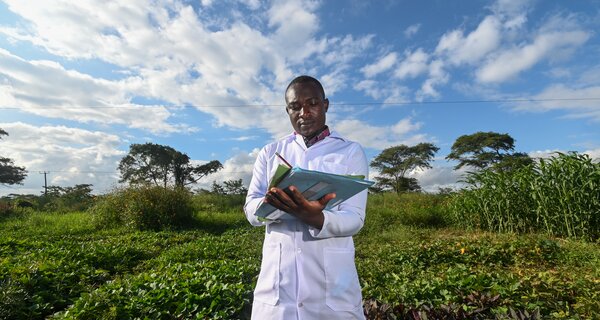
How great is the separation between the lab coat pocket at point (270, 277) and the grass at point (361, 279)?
180cm

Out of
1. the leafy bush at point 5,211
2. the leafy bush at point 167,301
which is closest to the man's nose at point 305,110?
the leafy bush at point 167,301

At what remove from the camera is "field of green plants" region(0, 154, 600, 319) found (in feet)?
11.8

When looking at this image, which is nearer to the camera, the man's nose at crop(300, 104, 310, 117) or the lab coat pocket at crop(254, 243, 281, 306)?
the lab coat pocket at crop(254, 243, 281, 306)

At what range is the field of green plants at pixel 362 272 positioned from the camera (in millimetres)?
3609

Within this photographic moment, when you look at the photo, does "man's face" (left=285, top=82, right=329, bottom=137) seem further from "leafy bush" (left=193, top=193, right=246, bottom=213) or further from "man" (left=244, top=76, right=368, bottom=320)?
"leafy bush" (left=193, top=193, right=246, bottom=213)

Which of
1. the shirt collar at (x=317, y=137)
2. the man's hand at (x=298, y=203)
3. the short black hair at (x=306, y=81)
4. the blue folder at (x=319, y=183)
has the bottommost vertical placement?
the man's hand at (x=298, y=203)

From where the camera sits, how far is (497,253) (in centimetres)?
675

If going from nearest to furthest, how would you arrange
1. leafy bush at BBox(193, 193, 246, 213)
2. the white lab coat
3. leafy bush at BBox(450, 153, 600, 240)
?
1. the white lab coat
2. leafy bush at BBox(450, 153, 600, 240)
3. leafy bush at BBox(193, 193, 246, 213)

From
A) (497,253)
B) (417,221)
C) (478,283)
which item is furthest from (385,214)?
(478,283)

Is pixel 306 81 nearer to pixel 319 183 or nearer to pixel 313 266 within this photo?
pixel 319 183

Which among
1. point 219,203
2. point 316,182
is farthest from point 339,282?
point 219,203

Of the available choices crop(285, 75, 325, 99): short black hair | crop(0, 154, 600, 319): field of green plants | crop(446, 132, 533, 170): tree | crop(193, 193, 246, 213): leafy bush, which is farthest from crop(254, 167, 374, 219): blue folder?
crop(446, 132, 533, 170): tree

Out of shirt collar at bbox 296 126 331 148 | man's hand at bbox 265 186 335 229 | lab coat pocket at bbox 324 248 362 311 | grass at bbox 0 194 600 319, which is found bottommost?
grass at bbox 0 194 600 319

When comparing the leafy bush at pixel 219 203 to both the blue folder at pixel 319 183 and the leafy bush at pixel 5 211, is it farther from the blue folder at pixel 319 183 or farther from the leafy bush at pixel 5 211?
the blue folder at pixel 319 183
